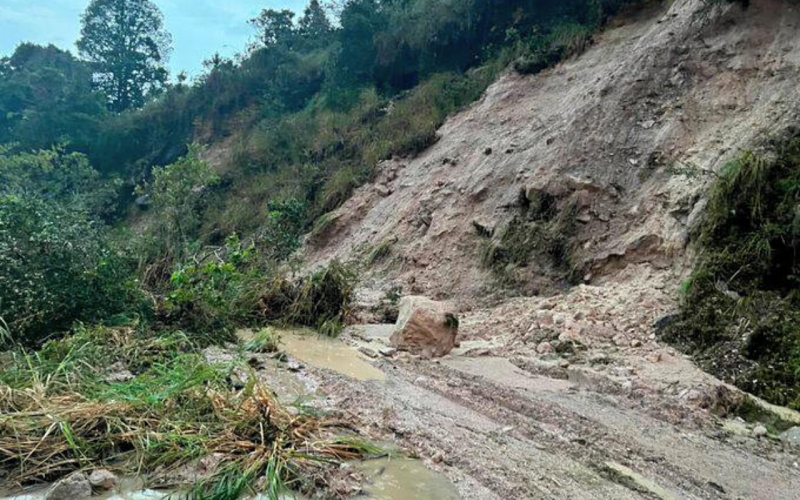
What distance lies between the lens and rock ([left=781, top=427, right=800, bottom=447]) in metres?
3.49

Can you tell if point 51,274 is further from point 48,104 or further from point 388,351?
point 48,104

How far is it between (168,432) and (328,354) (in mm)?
2986

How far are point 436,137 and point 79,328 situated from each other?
9249 millimetres

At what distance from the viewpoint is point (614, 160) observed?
8.10m

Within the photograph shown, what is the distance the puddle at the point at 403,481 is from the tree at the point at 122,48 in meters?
32.3

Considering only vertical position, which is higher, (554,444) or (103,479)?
(103,479)

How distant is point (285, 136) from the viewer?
731 inches

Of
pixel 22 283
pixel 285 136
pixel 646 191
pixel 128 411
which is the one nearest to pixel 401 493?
pixel 128 411

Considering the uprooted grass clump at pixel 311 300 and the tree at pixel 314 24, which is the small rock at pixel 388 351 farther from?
the tree at pixel 314 24

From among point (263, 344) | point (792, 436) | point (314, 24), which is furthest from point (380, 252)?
point (314, 24)

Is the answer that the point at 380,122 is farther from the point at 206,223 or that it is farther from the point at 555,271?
the point at 555,271

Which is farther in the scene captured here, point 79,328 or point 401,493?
point 79,328

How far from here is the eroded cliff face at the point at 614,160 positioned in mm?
6965

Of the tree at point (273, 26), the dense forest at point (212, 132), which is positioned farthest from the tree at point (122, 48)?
the tree at point (273, 26)
